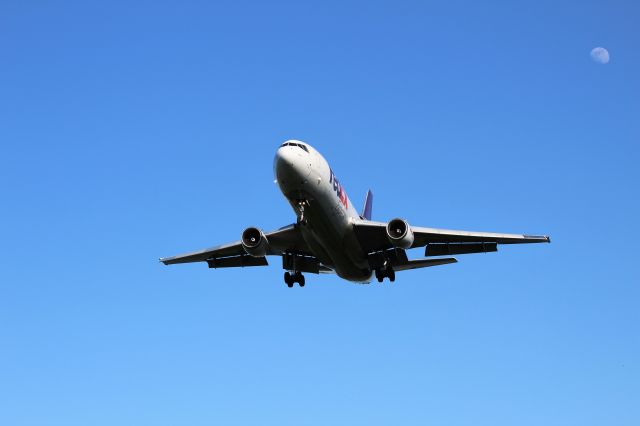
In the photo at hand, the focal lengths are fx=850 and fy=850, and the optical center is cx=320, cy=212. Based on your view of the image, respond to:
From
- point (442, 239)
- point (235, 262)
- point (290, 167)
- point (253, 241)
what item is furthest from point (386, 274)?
point (290, 167)

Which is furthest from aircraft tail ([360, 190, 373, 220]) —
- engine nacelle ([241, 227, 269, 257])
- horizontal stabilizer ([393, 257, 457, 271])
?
engine nacelle ([241, 227, 269, 257])

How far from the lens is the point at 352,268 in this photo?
43.0 meters

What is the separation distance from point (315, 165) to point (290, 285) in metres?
9.90

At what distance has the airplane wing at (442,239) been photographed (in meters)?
41.5

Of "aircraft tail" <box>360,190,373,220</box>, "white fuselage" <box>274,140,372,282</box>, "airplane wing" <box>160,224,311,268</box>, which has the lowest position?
"white fuselage" <box>274,140,372,282</box>

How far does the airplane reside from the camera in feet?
123

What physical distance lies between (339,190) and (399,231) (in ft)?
11.5

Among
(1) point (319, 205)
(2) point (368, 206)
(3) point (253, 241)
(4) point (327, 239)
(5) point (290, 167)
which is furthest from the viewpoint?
(2) point (368, 206)

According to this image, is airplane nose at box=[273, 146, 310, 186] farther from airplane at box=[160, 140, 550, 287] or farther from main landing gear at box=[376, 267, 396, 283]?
main landing gear at box=[376, 267, 396, 283]

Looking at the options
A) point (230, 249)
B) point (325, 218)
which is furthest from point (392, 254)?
point (230, 249)

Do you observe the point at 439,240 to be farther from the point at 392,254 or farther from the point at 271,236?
the point at 271,236

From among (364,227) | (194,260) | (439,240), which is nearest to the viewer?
(364,227)

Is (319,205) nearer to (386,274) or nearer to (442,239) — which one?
(386,274)

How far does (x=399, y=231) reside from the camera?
133 ft
